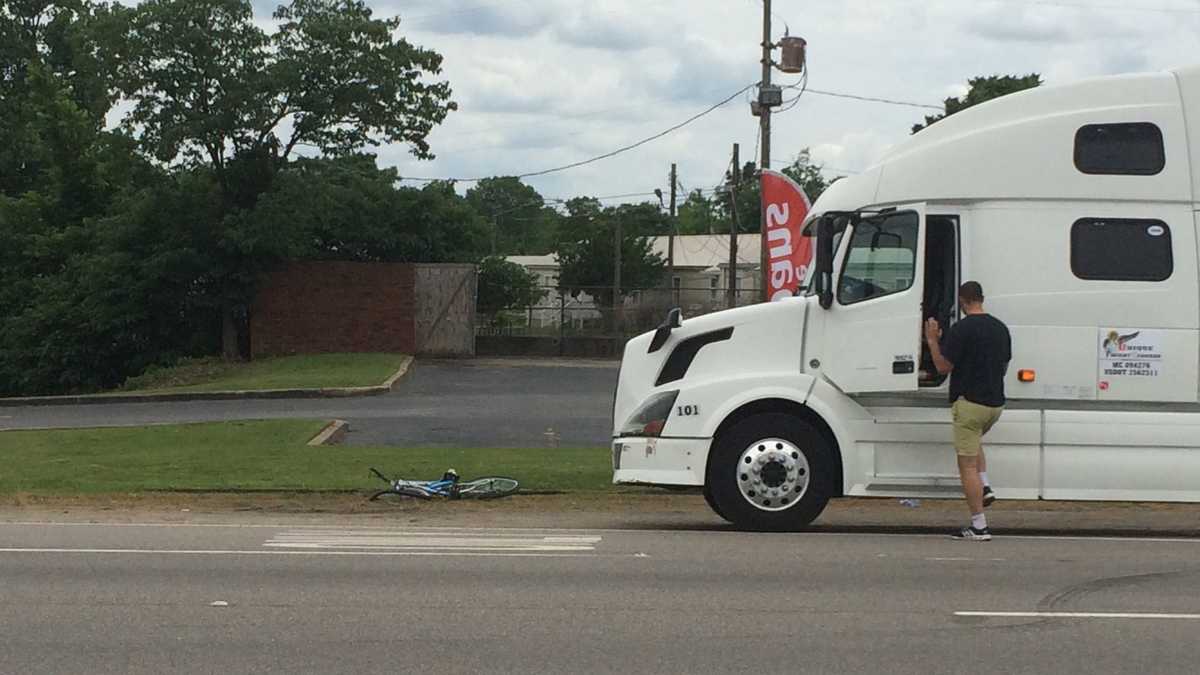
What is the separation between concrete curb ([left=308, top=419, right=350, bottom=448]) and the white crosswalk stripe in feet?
25.9

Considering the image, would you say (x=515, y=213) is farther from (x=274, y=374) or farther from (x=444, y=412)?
(x=444, y=412)

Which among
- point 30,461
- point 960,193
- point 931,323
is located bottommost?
point 30,461

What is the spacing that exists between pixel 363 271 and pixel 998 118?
27.6 meters

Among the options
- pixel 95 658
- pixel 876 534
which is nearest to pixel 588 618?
pixel 95 658

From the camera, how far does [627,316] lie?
42.9 metres

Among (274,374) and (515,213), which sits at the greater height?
(515,213)

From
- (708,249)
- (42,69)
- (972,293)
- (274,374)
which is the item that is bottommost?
(274,374)

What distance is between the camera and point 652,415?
469 inches

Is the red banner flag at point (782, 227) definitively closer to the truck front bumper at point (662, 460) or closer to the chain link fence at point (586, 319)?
the truck front bumper at point (662, 460)

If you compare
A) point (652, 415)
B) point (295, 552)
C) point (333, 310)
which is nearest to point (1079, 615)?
point (652, 415)

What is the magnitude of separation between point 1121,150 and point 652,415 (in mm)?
4340

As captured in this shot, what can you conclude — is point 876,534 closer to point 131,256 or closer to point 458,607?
point 458,607

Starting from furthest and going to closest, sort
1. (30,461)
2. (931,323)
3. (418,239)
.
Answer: (418,239) → (30,461) → (931,323)

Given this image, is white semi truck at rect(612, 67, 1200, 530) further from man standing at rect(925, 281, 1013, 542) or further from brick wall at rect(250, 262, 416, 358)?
brick wall at rect(250, 262, 416, 358)
